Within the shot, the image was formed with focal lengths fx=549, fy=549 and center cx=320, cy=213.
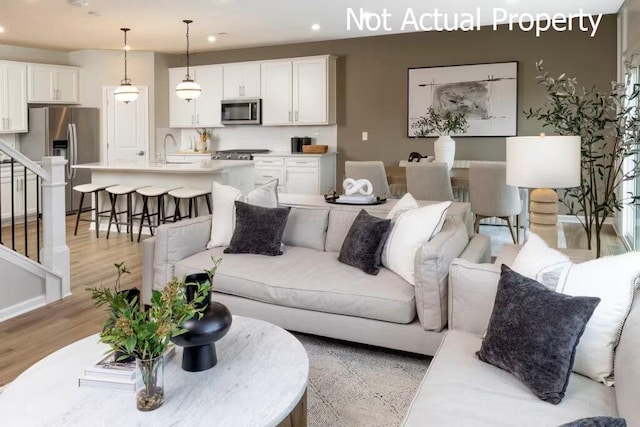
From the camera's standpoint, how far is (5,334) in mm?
3434

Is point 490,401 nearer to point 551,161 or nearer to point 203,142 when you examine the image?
point 551,161

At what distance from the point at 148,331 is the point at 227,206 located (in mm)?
2286

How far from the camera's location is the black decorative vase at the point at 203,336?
190 centimetres

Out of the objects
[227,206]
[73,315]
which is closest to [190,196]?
[227,206]

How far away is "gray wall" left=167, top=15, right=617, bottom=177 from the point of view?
696cm

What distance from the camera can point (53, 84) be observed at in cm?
860

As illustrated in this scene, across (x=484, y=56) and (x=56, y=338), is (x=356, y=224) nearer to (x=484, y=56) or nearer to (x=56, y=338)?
(x=56, y=338)

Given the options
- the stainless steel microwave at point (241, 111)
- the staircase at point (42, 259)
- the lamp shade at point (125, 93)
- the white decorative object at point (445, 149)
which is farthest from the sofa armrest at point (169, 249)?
the stainless steel microwave at point (241, 111)

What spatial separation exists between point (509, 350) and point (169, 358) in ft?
4.02

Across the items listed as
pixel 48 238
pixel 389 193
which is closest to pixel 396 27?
pixel 389 193

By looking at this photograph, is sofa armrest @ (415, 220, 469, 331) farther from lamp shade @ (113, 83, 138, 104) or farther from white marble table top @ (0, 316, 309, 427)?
lamp shade @ (113, 83, 138, 104)

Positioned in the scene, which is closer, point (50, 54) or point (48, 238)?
point (48, 238)

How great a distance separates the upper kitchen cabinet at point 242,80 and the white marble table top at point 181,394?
688 cm

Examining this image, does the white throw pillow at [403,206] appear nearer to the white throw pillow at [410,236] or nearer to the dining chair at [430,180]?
the white throw pillow at [410,236]
